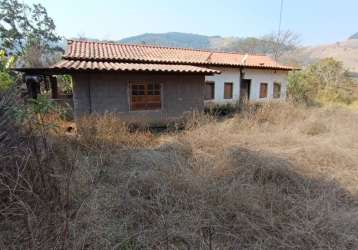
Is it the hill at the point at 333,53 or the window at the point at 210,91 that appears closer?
the window at the point at 210,91

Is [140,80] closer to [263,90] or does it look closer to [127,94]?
[127,94]

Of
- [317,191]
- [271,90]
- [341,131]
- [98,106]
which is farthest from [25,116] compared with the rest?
[271,90]

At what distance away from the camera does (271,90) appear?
17.3 meters

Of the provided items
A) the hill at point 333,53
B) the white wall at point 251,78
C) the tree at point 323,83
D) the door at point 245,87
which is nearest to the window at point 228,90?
the white wall at point 251,78

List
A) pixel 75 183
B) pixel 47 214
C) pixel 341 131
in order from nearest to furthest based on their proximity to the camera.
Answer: pixel 47 214 < pixel 75 183 < pixel 341 131

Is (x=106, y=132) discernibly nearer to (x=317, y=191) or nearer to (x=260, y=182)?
(x=260, y=182)

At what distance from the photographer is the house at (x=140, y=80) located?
8.91 meters

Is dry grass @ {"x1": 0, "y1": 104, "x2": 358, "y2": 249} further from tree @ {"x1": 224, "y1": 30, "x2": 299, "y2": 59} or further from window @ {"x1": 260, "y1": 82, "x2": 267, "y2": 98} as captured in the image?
tree @ {"x1": 224, "y1": 30, "x2": 299, "y2": 59}

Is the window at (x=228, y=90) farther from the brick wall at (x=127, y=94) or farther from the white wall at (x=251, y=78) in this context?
the brick wall at (x=127, y=94)

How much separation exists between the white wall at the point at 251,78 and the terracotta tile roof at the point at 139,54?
0.56m

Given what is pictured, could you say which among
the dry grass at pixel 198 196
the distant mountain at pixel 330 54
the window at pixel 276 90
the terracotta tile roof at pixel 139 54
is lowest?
the dry grass at pixel 198 196

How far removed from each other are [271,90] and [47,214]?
1722 cm

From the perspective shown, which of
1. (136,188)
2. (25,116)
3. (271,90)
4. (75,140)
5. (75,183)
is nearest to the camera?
(25,116)

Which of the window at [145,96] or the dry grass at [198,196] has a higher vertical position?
the window at [145,96]
